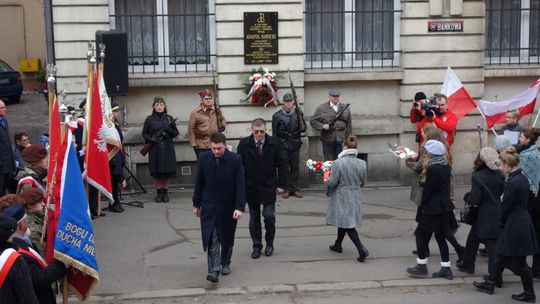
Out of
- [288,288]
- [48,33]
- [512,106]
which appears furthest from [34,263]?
[512,106]

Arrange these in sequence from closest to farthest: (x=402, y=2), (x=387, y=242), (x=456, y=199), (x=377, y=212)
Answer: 1. (x=387, y=242)
2. (x=377, y=212)
3. (x=456, y=199)
4. (x=402, y=2)

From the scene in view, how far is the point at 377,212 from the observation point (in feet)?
45.0

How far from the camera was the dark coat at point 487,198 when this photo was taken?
9.64 meters

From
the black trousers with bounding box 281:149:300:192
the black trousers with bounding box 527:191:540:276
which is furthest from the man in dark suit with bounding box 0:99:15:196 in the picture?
the black trousers with bounding box 527:191:540:276

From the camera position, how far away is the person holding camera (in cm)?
1341

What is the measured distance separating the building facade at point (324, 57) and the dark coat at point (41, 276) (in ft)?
28.0

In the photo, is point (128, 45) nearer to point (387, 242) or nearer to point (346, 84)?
point (346, 84)

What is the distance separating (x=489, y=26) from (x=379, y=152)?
3488 mm

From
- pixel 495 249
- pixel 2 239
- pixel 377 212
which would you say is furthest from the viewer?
pixel 377 212

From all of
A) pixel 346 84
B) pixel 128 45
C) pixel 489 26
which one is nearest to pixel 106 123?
pixel 128 45

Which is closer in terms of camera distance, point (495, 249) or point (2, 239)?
point (2, 239)

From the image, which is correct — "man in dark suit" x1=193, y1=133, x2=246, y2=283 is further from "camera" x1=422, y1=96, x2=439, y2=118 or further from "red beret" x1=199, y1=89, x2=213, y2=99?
"camera" x1=422, y1=96, x2=439, y2=118

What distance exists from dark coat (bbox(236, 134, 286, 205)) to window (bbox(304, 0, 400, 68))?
553 cm

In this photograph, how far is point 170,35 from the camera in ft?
51.8
